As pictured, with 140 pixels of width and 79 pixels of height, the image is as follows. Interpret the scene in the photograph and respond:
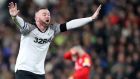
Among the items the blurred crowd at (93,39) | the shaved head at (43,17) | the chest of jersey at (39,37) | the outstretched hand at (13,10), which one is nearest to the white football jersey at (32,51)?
the chest of jersey at (39,37)

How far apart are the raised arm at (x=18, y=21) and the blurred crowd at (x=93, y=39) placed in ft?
21.5

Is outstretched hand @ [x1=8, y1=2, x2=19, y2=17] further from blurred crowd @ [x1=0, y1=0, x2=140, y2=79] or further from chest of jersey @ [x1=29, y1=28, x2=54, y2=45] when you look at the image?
blurred crowd @ [x1=0, y1=0, x2=140, y2=79]

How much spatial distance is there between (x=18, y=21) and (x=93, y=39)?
9228 mm

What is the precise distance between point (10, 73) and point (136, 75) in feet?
11.7

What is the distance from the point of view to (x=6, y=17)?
21.9m

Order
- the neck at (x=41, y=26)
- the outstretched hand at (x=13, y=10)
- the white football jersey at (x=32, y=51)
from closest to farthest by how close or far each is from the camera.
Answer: the outstretched hand at (x=13, y=10), the white football jersey at (x=32, y=51), the neck at (x=41, y=26)

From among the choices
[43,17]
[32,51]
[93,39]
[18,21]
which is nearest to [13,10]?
[18,21]

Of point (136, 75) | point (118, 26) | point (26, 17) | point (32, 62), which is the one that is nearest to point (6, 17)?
point (26, 17)

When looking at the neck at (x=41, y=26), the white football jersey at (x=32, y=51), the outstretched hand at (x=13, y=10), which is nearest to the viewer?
the outstretched hand at (x=13, y=10)

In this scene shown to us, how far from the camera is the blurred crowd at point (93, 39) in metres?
19.2

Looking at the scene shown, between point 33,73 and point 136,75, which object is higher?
point 33,73

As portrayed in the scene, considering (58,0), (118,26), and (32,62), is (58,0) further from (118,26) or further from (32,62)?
(32,62)

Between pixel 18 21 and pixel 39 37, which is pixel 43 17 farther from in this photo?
pixel 18 21

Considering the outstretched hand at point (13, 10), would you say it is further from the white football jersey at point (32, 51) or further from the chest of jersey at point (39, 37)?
the chest of jersey at point (39, 37)
